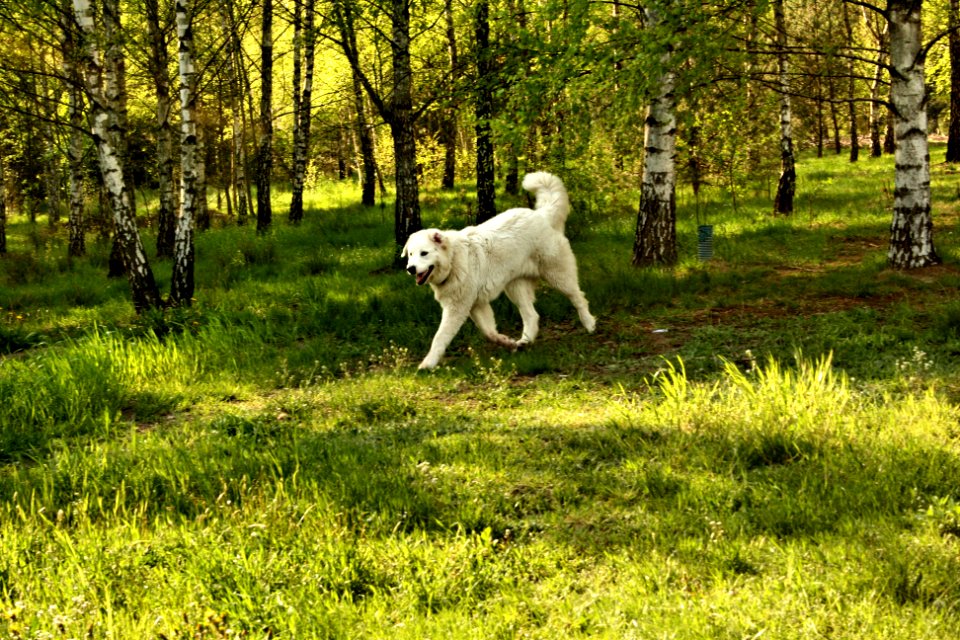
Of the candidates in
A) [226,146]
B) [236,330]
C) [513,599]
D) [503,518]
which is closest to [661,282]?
[236,330]

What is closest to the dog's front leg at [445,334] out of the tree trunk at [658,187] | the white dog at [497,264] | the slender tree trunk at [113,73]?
the white dog at [497,264]

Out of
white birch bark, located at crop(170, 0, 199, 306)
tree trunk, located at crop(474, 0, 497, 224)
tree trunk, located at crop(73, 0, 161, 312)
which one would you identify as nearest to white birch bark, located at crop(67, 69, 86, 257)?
tree trunk, located at crop(73, 0, 161, 312)

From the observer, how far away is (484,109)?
12.9 m

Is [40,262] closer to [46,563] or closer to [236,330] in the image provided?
[236,330]

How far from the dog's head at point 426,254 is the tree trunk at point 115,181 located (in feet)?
15.5

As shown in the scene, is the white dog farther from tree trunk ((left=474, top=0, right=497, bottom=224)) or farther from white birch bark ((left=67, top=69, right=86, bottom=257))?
white birch bark ((left=67, top=69, right=86, bottom=257))

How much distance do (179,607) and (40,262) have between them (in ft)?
52.7

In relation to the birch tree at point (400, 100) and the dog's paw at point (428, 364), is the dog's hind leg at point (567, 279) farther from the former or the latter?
the birch tree at point (400, 100)

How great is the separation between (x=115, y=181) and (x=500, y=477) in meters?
7.85

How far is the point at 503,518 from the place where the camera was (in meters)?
3.78

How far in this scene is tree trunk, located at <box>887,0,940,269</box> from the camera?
29.0 ft

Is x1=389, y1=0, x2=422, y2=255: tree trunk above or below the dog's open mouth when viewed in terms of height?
above

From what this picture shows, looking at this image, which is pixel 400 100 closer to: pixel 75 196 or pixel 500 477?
pixel 500 477

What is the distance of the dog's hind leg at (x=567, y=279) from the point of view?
26.8ft
